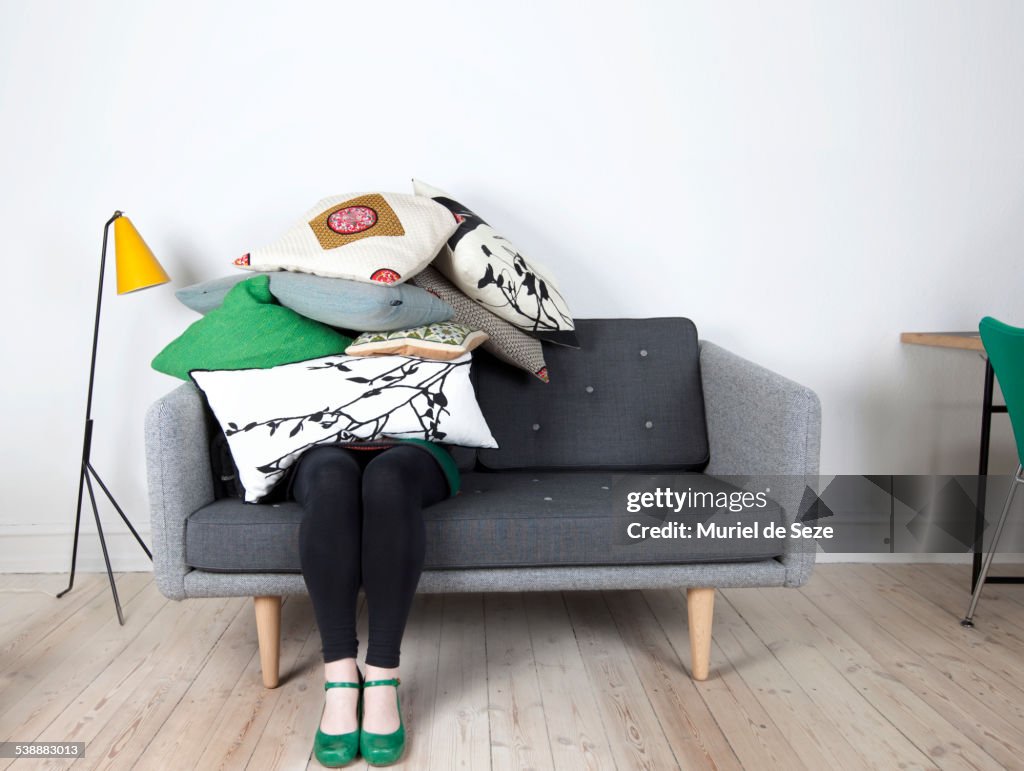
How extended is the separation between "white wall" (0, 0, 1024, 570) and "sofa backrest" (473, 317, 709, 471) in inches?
11.2

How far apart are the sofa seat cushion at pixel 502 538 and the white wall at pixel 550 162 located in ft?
3.00

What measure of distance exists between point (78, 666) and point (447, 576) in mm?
859

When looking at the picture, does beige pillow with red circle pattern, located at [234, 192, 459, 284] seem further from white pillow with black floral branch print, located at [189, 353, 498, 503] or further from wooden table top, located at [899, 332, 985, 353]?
wooden table top, located at [899, 332, 985, 353]

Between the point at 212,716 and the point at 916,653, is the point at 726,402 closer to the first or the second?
the point at 916,653

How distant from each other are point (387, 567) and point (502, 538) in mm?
283

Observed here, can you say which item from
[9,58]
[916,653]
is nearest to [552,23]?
[9,58]

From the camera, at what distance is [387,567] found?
1.57 meters

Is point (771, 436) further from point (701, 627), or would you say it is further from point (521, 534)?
point (521, 534)

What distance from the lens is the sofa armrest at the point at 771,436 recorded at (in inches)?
69.5

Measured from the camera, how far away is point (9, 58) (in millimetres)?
2400

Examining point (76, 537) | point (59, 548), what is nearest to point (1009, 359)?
point (76, 537)

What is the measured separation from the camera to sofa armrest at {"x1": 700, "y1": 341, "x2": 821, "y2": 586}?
176cm

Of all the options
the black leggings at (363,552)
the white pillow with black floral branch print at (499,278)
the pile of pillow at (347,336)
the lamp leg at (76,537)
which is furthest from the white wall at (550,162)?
the black leggings at (363,552)

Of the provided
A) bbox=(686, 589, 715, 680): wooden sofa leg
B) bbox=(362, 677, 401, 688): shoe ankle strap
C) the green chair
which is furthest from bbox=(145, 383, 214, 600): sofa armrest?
the green chair
